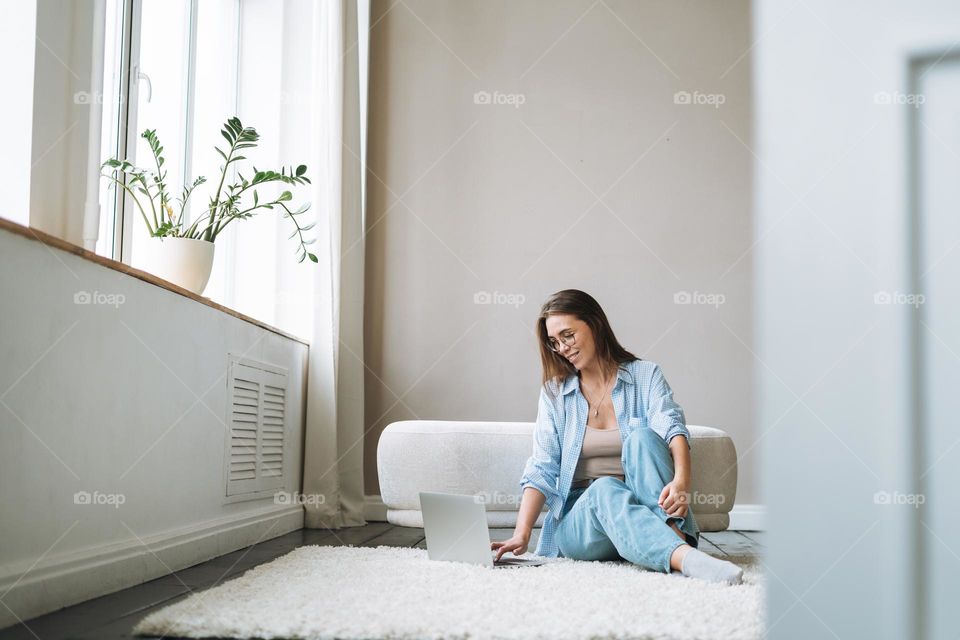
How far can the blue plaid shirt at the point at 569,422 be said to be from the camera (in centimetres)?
218

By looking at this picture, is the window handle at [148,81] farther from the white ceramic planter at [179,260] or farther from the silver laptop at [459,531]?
the silver laptop at [459,531]

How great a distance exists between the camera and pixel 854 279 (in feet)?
0.99

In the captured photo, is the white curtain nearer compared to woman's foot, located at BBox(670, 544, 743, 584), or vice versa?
woman's foot, located at BBox(670, 544, 743, 584)

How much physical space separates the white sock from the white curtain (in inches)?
64.3

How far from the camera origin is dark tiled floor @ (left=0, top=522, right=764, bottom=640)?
49.8 inches

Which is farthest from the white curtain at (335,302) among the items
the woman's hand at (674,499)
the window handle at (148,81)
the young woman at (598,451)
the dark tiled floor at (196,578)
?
the woman's hand at (674,499)

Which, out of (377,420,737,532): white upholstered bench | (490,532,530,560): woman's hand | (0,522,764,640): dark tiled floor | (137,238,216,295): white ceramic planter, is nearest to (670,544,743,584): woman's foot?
(490,532,530,560): woman's hand

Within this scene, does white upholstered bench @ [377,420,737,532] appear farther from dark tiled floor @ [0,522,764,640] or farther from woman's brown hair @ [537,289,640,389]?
woman's brown hair @ [537,289,640,389]

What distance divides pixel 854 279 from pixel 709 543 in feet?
8.32

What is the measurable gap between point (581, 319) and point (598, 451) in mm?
356

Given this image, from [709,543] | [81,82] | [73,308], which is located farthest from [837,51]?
[709,543]

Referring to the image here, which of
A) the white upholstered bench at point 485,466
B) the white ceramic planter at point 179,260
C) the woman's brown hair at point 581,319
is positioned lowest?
the white upholstered bench at point 485,466

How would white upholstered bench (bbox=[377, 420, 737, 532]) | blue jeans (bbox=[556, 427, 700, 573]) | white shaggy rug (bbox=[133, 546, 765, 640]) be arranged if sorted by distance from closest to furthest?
white shaggy rug (bbox=[133, 546, 765, 640])
blue jeans (bbox=[556, 427, 700, 573])
white upholstered bench (bbox=[377, 420, 737, 532])

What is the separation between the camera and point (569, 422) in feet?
7.32
